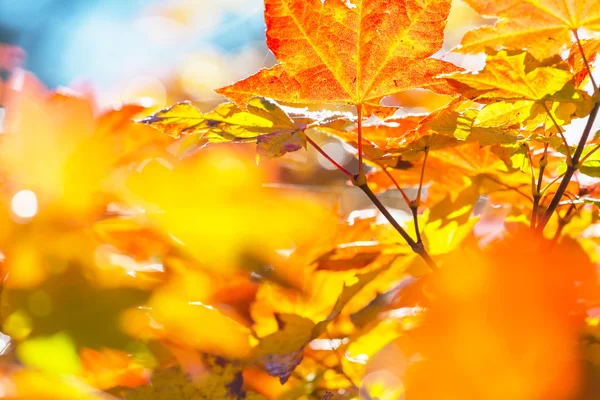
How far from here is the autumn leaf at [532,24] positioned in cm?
41

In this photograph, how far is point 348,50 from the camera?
45 cm

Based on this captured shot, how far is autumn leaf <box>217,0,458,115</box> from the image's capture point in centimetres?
42

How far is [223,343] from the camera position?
1.92 ft

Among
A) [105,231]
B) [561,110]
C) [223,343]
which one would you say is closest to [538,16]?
[561,110]

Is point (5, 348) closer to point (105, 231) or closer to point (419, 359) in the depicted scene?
point (105, 231)

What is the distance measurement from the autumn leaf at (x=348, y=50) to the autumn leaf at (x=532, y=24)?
39mm

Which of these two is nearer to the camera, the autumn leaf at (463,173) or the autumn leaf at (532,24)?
the autumn leaf at (532,24)

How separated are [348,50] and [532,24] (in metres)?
0.15

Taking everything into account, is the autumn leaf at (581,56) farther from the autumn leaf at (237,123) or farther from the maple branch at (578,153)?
the autumn leaf at (237,123)

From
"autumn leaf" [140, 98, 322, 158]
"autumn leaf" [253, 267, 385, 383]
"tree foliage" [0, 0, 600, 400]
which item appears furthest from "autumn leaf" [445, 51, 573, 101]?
"autumn leaf" [253, 267, 385, 383]

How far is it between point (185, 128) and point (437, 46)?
0.22m

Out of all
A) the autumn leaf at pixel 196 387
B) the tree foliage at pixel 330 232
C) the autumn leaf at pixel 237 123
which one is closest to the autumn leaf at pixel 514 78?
the tree foliage at pixel 330 232

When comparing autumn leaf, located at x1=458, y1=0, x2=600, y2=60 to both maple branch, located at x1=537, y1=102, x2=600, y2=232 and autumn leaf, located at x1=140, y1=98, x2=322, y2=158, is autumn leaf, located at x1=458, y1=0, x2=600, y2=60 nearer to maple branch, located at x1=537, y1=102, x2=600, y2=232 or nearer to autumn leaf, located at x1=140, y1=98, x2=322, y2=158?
maple branch, located at x1=537, y1=102, x2=600, y2=232

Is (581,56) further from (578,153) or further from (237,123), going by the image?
(237,123)
